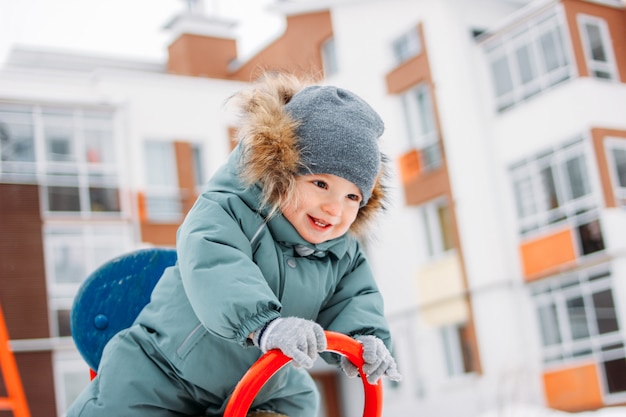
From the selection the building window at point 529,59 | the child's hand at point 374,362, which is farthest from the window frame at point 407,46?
the child's hand at point 374,362

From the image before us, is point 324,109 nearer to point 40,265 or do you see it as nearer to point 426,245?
point 40,265

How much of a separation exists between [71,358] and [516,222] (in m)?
3.94

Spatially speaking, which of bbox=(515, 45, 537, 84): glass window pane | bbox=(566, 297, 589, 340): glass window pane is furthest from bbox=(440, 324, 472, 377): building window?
bbox=(515, 45, 537, 84): glass window pane

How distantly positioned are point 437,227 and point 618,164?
205 cm

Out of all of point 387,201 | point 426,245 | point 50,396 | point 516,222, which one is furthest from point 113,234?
point 387,201

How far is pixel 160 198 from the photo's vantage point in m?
8.56

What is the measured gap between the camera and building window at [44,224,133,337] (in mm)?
7547

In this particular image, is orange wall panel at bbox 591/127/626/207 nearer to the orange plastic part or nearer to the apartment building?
the apartment building

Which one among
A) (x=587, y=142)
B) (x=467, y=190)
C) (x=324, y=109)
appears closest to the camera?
(x=324, y=109)

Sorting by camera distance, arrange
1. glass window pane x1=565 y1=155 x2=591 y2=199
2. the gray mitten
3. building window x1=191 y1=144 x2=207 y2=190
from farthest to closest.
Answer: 1. building window x1=191 y1=144 x2=207 y2=190
2. glass window pane x1=565 y1=155 x2=591 y2=199
3. the gray mitten

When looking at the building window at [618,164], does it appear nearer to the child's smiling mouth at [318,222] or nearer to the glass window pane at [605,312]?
the glass window pane at [605,312]

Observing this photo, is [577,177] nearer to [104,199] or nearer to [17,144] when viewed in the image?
[104,199]

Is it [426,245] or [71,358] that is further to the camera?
[426,245]

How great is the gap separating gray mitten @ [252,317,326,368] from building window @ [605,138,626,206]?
6687 mm
